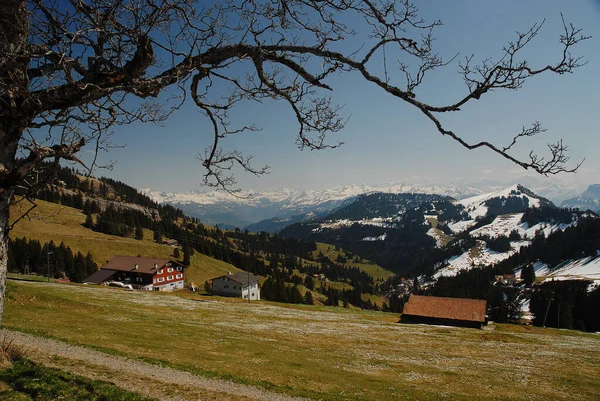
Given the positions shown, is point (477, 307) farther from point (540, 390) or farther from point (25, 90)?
point (25, 90)

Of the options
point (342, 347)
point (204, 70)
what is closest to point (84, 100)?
point (204, 70)

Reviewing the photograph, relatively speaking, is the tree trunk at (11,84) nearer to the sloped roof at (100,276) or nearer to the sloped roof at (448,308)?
the sloped roof at (448,308)

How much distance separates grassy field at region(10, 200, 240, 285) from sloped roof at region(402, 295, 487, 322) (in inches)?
3890

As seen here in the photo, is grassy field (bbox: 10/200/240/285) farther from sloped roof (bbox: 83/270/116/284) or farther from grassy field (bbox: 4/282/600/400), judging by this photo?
grassy field (bbox: 4/282/600/400)

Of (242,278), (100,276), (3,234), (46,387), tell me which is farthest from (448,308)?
(100,276)

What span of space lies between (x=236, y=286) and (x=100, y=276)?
46.8 m

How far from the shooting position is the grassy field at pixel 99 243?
461ft

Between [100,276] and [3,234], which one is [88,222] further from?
[3,234]

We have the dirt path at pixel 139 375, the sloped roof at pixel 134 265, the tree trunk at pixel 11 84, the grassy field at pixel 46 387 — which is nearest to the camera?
the tree trunk at pixel 11 84

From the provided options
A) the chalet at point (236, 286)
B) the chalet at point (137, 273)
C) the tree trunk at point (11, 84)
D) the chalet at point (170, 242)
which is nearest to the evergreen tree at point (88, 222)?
the chalet at point (170, 242)

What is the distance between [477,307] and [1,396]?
91.1 m

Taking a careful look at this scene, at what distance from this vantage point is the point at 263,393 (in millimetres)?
17578

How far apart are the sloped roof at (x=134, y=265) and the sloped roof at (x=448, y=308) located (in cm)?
8845

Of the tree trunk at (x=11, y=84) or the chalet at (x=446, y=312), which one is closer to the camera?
the tree trunk at (x=11, y=84)
